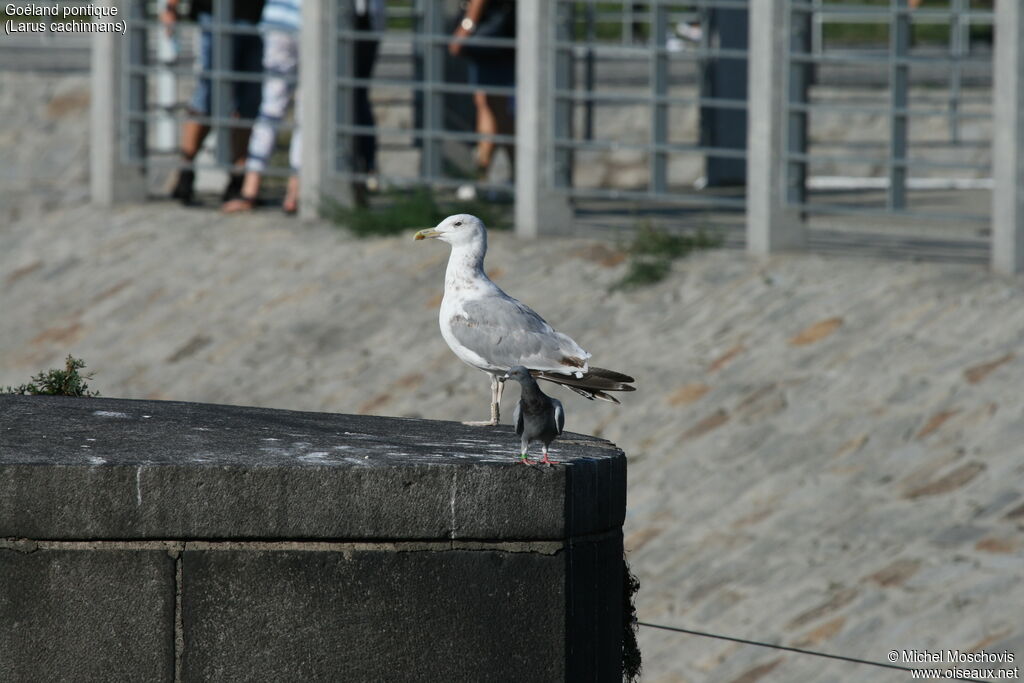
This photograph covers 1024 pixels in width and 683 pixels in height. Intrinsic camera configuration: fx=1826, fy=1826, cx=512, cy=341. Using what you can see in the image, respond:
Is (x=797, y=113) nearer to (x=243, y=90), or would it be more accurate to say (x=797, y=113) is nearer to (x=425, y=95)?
(x=425, y=95)

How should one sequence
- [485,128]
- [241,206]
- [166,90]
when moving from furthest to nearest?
[166,90] → [241,206] → [485,128]

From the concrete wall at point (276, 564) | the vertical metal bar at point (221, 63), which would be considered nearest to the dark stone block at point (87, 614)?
the concrete wall at point (276, 564)

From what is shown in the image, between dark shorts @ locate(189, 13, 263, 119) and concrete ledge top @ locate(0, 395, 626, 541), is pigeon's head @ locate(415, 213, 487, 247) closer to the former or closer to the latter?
concrete ledge top @ locate(0, 395, 626, 541)

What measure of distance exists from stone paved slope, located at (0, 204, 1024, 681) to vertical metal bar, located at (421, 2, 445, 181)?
74 centimetres

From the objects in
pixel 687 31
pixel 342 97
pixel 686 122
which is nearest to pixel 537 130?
pixel 342 97

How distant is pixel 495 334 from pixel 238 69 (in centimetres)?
811

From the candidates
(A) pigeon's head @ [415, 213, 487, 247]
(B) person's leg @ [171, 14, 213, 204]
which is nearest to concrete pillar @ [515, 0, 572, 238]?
(B) person's leg @ [171, 14, 213, 204]

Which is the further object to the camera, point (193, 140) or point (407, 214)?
point (193, 140)

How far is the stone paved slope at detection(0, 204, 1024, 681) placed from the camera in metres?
6.31

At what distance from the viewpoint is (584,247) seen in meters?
9.66

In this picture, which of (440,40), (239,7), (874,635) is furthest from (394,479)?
(239,7)

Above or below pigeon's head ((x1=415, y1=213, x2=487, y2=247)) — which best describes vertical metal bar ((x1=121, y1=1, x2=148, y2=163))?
above

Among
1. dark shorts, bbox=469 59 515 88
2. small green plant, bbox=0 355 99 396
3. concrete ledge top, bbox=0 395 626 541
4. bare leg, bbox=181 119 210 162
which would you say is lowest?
concrete ledge top, bbox=0 395 626 541

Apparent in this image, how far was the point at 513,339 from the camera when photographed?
449 cm
